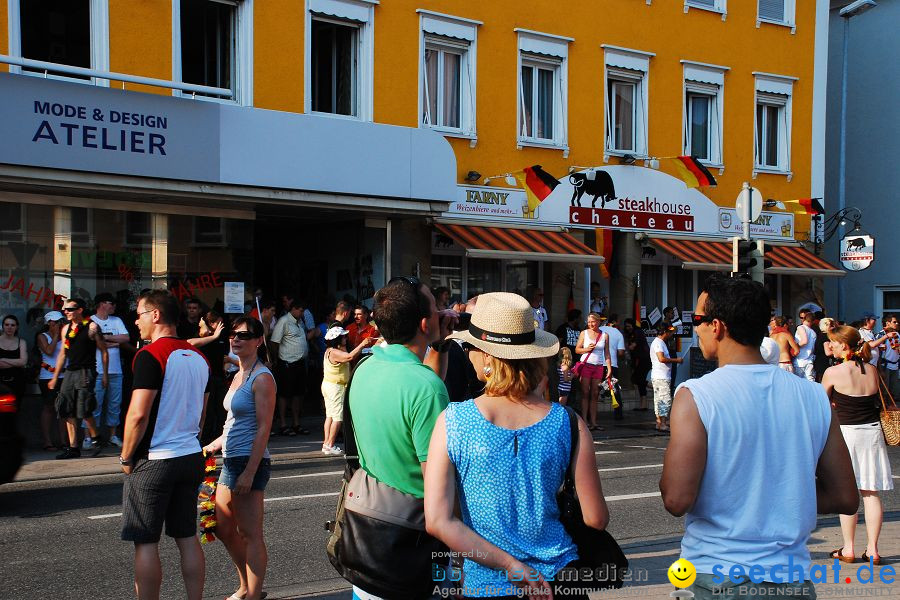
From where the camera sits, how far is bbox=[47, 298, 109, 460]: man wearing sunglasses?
497 inches

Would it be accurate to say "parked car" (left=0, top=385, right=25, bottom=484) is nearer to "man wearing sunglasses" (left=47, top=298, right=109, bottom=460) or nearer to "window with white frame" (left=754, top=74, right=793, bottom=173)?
"man wearing sunglasses" (left=47, top=298, right=109, bottom=460)

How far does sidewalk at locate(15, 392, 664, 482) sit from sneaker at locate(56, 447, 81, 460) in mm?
79

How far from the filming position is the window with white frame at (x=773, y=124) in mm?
23750

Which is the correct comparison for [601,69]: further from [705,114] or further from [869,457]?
[869,457]

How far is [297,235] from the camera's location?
62.9 feet

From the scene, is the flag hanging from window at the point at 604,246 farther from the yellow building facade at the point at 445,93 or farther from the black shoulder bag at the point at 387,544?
the black shoulder bag at the point at 387,544

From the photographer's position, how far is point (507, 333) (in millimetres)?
3559

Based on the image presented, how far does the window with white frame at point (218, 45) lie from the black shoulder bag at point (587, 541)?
1402cm

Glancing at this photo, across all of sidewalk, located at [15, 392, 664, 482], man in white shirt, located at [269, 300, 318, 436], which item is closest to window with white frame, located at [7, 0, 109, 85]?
man in white shirt, located at [269, 300, 318, 436]

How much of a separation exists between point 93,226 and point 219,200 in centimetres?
176

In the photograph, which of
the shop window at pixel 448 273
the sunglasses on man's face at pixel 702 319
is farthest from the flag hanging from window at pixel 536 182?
the sunglasses on man's face at pixel 702 319

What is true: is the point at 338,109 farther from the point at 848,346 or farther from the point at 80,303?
the point at 848,346

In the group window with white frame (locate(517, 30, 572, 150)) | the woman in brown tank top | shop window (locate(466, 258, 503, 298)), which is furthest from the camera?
window with white frame (locate(517, 30, 572, 150))

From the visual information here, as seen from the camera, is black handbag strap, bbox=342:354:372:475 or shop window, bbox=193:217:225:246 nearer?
black handbag strap, bbox=342:354:372:475
